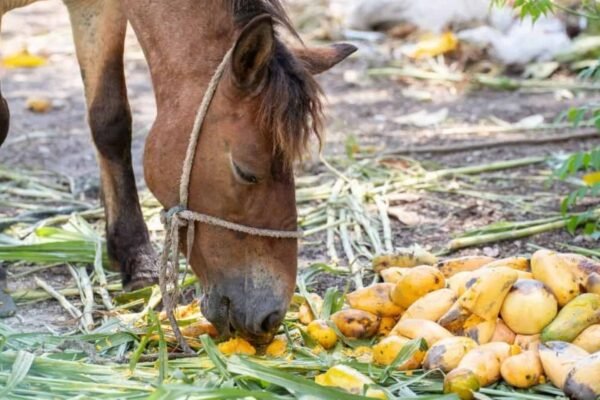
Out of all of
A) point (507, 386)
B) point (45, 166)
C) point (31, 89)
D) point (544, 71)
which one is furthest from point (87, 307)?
point (544, 71)

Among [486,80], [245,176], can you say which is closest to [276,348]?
[245,176]

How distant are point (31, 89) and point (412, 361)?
5.98 meters

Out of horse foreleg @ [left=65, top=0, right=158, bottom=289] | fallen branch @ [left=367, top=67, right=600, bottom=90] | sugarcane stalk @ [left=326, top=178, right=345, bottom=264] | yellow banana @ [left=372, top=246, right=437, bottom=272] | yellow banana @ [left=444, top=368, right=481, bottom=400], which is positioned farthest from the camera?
fallen branch @ [left=367, top=67, right=600, bottom=90]

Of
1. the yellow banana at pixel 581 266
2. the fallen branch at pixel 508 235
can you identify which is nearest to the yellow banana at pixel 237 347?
the yellow banana at pixel 581 266

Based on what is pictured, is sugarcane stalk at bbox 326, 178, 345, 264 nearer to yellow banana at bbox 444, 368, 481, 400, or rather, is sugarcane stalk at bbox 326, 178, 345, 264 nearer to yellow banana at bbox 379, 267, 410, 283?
yellow banana at bbox 379, 267, 410, 283

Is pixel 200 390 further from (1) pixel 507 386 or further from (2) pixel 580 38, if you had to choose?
(2) pixel 580 38

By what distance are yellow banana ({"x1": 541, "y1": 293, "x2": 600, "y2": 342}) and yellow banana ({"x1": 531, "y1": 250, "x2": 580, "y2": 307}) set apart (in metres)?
0.06

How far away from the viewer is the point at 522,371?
3.29 metres

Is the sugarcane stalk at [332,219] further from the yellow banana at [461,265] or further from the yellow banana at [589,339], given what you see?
the yellow banana at [589,339]

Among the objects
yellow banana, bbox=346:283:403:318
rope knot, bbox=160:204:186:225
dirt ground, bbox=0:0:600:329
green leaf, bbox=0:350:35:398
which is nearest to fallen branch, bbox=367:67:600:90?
dirt ground, bbox=0:0:600:329

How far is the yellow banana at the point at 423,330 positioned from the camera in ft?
11.5

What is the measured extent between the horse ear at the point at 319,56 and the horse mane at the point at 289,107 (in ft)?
0.83

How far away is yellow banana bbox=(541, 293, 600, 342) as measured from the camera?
135 inches

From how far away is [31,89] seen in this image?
870 cm
